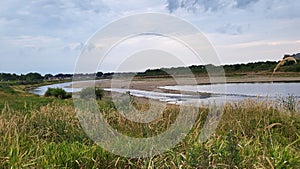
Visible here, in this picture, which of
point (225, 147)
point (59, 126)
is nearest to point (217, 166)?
point (225, 147)

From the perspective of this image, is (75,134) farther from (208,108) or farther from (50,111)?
(208,108)

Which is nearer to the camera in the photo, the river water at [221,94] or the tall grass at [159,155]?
the tall grass at [159,155]

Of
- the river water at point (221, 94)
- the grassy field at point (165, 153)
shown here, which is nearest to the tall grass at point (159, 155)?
the grassy field at point (165, 153)

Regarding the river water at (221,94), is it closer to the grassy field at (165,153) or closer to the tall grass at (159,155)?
the grassy field at (165,153)

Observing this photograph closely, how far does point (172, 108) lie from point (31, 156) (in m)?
4.04

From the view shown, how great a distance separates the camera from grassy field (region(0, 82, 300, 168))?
12.6ft

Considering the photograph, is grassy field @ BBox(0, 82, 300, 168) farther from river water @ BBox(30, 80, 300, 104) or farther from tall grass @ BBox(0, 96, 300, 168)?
river water @ BBox(30, 80, 300, 104)

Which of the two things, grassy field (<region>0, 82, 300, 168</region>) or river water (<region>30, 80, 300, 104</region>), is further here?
river water (<region>30, 80, 300, 104</region>)

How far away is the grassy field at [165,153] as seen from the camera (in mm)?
3828

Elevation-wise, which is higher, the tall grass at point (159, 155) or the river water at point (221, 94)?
the river water at point (221, 94)

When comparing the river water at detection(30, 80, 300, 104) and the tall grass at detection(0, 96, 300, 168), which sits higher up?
the river water at detection(30, 80, 300, 104)

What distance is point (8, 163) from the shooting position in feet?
13.6

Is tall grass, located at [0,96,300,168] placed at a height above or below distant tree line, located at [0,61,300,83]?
below

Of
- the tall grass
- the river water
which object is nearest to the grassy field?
the tall grass
